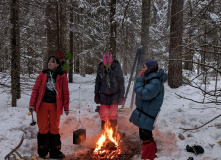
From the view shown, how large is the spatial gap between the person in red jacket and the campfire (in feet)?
2.85

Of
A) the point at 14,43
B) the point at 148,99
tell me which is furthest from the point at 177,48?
the point at 14,43

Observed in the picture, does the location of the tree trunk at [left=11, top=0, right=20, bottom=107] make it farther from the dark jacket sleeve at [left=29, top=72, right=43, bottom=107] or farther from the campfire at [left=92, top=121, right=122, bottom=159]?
the campfire at [left=92, top=121, right=122, bottom=159]

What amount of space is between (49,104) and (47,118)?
0.31 m

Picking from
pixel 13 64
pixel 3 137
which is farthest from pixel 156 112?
pixel 13 64

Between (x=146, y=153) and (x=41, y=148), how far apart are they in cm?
227

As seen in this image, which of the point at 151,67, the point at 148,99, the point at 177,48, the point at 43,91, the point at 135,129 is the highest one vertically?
the point at 177,48

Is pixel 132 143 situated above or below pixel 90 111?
below

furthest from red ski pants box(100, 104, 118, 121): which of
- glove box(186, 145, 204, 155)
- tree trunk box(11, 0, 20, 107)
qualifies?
tree trunk box(11, 0, 20, 107)

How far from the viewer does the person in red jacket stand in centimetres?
370

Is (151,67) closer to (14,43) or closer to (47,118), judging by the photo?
(47,118)

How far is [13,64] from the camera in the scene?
5621 mm

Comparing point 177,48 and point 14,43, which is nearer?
point 177,48

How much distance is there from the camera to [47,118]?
3.74 m

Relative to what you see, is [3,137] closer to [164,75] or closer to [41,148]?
[41,148]
